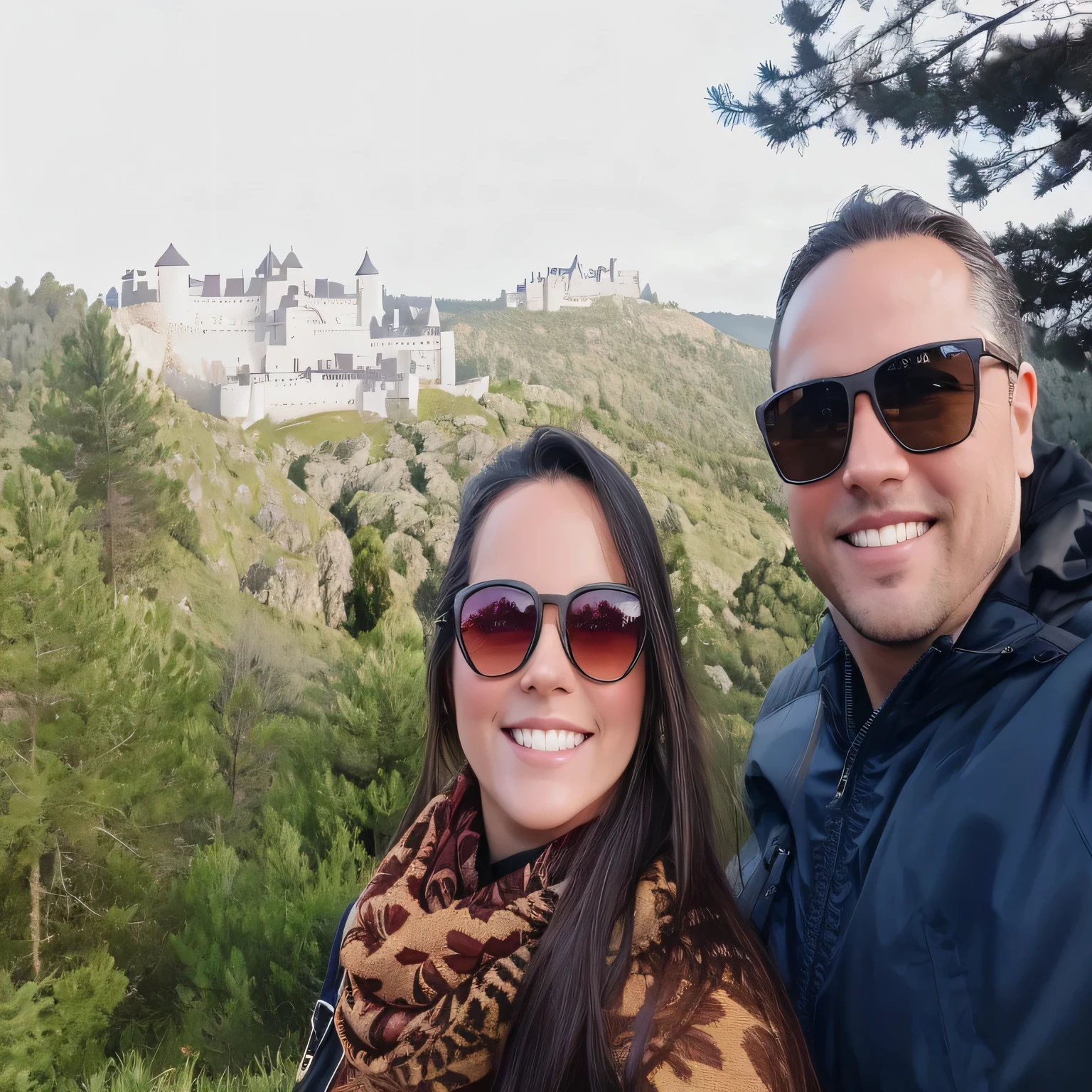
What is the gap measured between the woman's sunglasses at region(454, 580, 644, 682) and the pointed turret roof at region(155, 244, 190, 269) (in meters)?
11.8

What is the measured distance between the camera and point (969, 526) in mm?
1292

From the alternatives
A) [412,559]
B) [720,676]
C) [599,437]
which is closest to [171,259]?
[412,559]

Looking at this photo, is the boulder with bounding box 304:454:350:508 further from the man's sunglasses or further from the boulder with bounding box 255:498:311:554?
the man's sunglasses

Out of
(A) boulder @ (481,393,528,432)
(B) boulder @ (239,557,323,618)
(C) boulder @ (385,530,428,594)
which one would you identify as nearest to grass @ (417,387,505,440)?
(A) boulder @ (481,393,528,432)

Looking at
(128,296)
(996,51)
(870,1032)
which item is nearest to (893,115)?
(996,51)

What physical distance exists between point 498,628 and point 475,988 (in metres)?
0.46

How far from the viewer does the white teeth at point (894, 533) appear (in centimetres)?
131

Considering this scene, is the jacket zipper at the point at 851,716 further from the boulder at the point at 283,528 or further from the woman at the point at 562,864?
the boulder at the point at 283,528

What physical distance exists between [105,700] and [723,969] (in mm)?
6732

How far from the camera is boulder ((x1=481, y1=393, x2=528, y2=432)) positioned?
13.2 m

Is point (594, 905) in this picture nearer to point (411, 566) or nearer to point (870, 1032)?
point (870, 1032)

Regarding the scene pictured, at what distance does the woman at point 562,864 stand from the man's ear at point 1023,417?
1.84ft

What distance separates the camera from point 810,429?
1.39 metres

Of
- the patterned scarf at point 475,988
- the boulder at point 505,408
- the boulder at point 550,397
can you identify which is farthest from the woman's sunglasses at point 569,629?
the boulder at point 550,397
